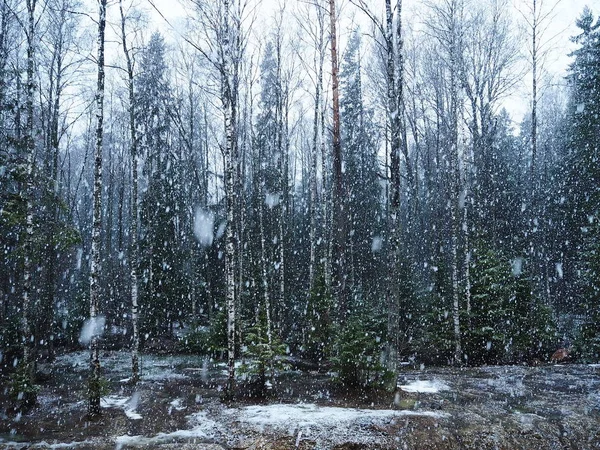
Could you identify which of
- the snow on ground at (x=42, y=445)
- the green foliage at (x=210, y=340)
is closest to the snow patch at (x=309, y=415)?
the snow on ground at (x=42, y=445)

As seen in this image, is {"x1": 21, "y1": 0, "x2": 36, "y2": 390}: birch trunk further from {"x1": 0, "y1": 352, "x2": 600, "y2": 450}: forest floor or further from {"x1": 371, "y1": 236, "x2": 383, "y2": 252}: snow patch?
{"x1": 371, "y1": 236, "x2": 383, "y2": 252}: snow patch

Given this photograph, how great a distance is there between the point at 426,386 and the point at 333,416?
4009 mm

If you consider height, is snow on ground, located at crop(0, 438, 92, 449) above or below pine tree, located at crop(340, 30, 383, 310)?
below

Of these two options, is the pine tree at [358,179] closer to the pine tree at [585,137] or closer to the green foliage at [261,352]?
the pine tree at [585,137]

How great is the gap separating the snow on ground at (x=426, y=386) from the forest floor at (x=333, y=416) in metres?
0.06

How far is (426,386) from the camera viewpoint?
10.4 metres

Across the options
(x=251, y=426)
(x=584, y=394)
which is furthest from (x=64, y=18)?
(x=584, y=394)

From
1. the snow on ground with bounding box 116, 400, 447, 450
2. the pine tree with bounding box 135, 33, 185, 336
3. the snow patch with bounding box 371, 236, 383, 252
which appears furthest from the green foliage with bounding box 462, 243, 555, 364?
the pine tree with bounding box 135, 33, 185, 336

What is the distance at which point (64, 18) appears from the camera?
627 inches

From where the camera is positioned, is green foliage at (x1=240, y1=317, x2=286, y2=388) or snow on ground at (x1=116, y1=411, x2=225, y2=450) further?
green foliage at (x1=240, y1=317, x2=286, y2=388)

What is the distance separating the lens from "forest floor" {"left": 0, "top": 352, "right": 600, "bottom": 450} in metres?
6.80

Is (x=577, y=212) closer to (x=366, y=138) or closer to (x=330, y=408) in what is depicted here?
(x=366, y=138)

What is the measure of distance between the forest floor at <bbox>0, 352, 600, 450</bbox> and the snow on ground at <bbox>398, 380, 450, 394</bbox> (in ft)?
0.18

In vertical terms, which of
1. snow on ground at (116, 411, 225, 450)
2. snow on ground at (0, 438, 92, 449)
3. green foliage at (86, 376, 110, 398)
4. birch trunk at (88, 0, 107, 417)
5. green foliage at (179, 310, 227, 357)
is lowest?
green foliage at (179, 310, 227, 357)
